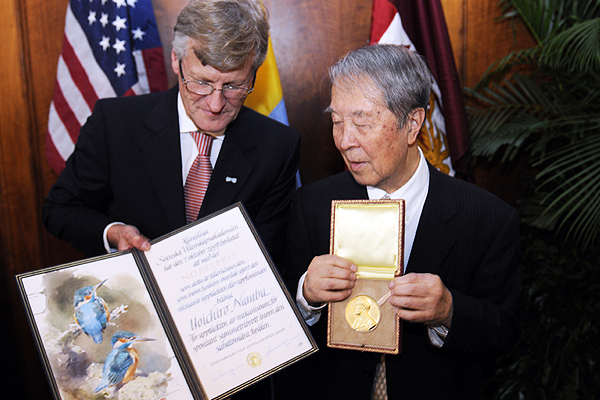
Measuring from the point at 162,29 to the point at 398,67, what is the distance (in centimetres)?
206

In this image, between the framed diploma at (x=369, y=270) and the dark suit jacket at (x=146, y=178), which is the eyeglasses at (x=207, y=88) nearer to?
the dark suit jacket at (x=146, y=178)

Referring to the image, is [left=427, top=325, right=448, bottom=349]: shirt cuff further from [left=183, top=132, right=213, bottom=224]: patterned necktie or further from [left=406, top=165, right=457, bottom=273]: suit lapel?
[left=183, top=132, right=213, bottom=224]: patterned necktie

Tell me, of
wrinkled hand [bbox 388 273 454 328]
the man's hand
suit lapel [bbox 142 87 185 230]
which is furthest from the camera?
suit lapel [bbox 142 87 185 230]

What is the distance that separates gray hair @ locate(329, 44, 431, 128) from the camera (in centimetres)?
156

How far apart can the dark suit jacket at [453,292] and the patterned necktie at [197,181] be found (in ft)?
1.74

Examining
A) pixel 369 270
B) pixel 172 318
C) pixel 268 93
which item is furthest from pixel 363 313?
pixel 268 93

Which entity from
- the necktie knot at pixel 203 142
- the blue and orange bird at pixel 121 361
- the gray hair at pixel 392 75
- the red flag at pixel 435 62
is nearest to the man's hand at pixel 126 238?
the blue and orange bird at pixel 121 361

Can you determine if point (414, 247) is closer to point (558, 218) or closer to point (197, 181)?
point (197, 181)

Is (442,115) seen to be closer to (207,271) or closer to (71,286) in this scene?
(207,271)

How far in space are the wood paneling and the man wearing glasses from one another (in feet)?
4.07

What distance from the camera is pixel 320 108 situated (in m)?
3.28

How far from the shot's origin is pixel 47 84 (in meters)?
3.08

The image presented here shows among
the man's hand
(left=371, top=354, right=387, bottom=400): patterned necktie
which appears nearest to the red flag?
(left=371, top=354, right=387, bottom=400): patterned necktie

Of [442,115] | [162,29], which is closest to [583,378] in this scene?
[442,115]
